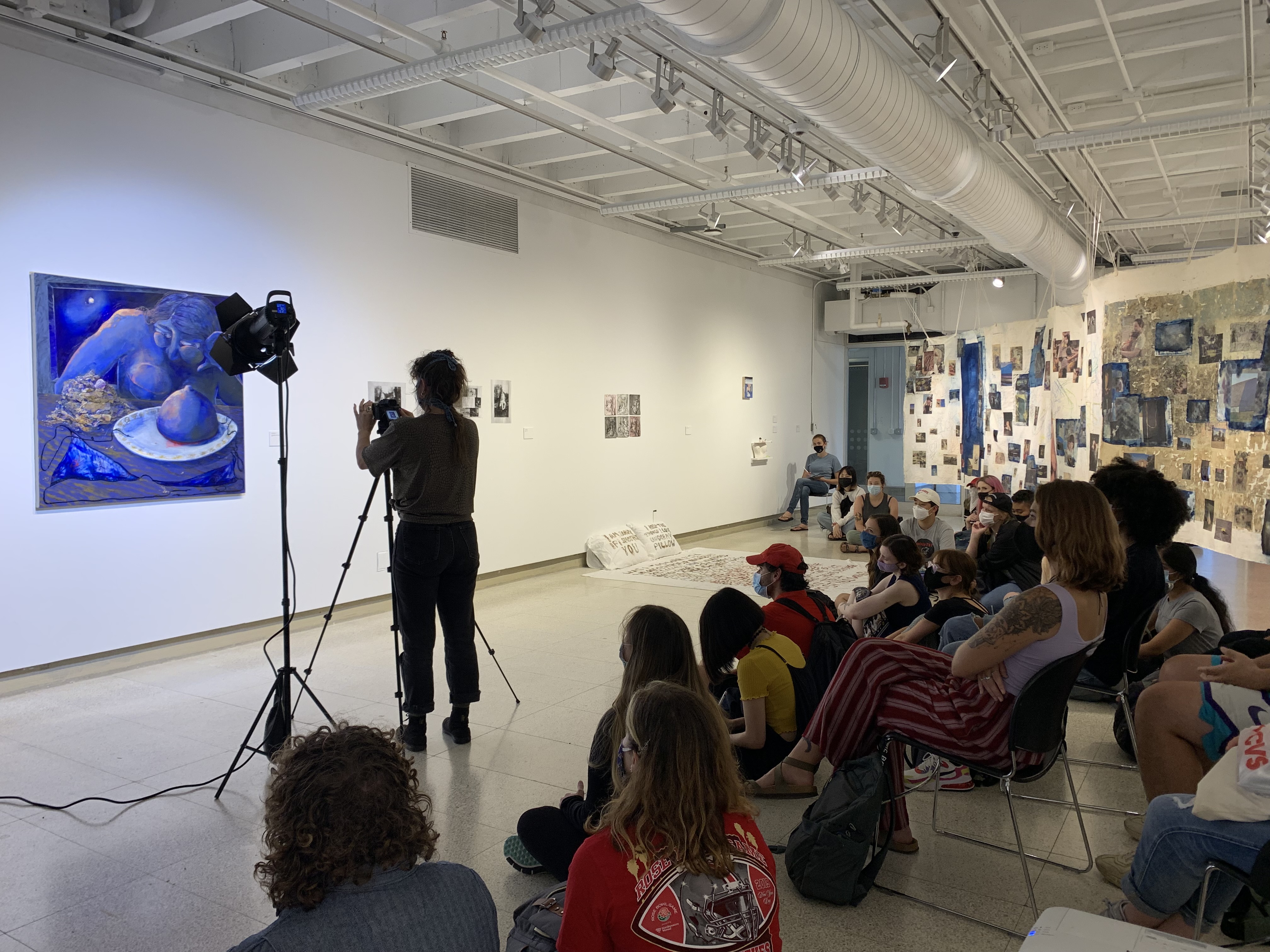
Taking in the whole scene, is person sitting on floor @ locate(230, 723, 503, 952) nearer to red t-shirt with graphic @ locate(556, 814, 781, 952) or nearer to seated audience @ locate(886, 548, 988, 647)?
red t-shirt with graphic @ locate(556, 814, 781, 952)

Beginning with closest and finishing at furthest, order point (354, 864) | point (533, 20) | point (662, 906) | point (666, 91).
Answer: point (354, 864)
point (662, 906)
point (533, 20)
point (666, 91)

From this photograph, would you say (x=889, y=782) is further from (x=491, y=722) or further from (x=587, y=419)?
(x=587, y=419)

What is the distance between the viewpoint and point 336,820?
52.9 inches

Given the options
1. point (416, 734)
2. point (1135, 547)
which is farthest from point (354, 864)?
point (1135, 547)

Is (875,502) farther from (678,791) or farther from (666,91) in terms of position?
A: (678,791)

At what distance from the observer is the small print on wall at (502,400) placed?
8117 mm

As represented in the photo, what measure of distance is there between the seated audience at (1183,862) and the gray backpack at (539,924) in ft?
4.58

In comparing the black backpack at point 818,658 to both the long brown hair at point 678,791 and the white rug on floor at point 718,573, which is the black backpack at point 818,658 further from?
the white rug on floor at point 718,573

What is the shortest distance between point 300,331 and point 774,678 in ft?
15.1

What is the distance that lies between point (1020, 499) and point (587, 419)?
4.55 m

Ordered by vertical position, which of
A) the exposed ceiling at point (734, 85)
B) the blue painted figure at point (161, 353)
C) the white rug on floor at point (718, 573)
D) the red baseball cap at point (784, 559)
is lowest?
the white rug on floor at point (718, 573)

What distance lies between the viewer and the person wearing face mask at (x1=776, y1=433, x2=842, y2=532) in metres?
13.3

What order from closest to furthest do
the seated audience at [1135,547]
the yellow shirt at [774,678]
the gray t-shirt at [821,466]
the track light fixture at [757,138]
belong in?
1. the yellow shirt at [774,678]
2. the seated audience at [1135,547]
3. the track light fixture at [757,138]
4. the gray t-shirt at [821,466]

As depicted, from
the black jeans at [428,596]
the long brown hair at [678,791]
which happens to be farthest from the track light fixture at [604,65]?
the long brown hair at [678,791]
